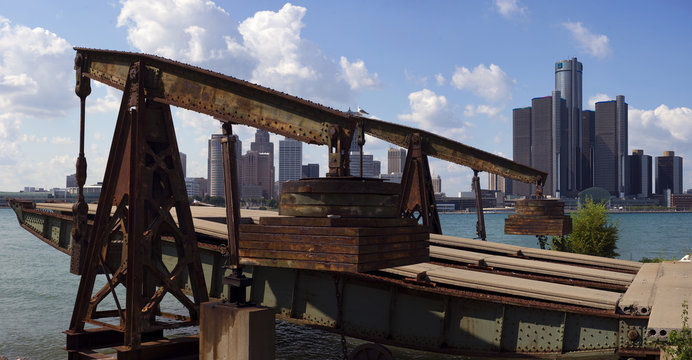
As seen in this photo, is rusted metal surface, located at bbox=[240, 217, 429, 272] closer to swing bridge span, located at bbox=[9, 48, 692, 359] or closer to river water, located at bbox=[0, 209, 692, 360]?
swing bridge span, located at bbox=[9, 48, 692, 359]

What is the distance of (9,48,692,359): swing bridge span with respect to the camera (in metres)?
8.63

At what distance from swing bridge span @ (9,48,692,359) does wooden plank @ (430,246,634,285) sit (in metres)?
0.06

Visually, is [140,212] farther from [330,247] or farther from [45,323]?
[45,323]

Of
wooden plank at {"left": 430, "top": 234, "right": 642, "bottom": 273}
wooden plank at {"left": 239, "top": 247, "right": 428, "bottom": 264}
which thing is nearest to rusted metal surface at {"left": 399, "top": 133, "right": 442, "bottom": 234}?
wooden plank at {"left": 430, "top": 234, "right": 642, "bottom": 273}

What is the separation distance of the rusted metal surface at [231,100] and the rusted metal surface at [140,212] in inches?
24.3

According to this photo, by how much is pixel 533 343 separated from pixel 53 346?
1958 cm

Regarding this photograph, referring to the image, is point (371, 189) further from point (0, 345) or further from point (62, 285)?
point (62, 285)

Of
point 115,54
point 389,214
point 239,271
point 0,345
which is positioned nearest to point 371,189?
point 389,214

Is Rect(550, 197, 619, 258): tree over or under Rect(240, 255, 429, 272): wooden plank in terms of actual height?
under

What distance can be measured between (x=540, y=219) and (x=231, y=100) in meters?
17.2

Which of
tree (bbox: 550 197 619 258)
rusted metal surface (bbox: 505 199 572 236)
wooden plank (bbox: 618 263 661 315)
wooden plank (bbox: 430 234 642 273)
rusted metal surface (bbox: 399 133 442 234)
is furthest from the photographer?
tree (bbox: 550 197 619 258)

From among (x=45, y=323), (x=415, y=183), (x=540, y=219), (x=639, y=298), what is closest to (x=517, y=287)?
(x=639, y=298)

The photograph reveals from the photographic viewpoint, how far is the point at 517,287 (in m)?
12.9

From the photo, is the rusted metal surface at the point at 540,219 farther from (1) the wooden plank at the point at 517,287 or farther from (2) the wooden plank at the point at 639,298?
(1) the wooden plank at the point at 517,287
